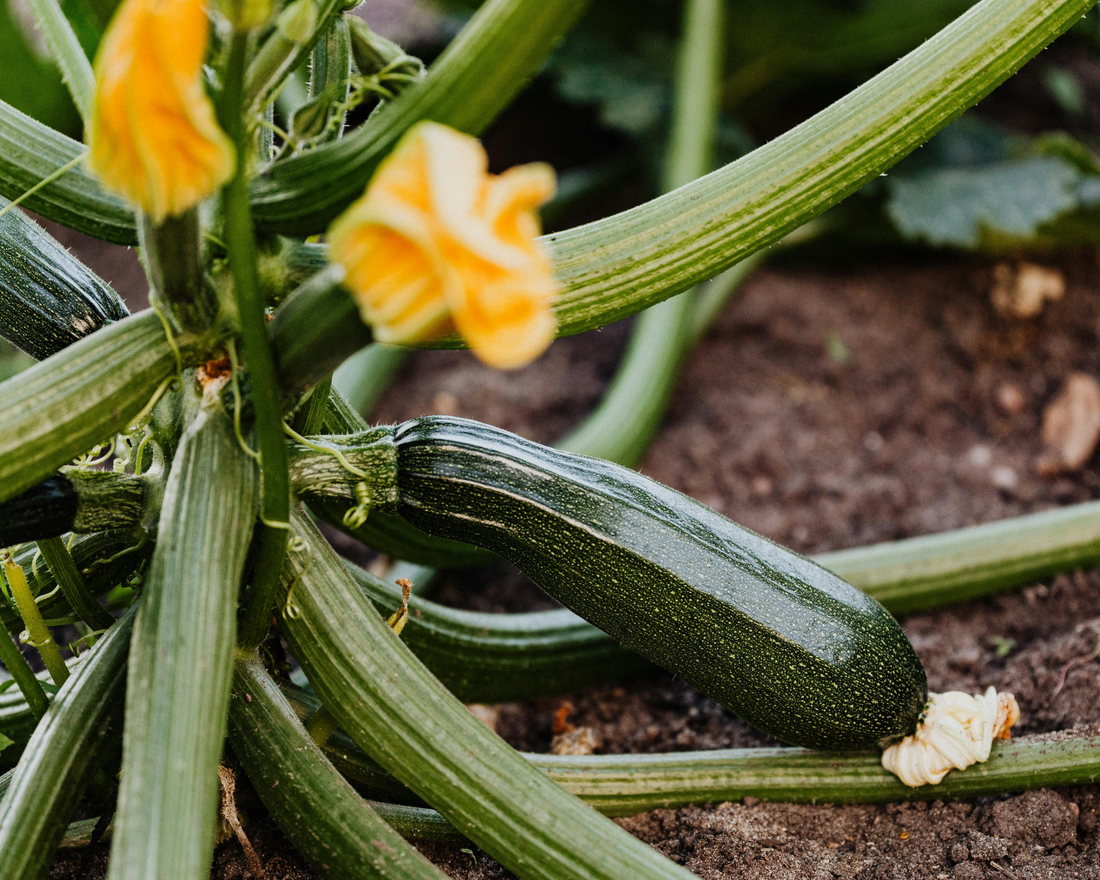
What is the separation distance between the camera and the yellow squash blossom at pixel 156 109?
0.92 metres

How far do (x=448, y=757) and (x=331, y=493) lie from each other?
43 centimetres

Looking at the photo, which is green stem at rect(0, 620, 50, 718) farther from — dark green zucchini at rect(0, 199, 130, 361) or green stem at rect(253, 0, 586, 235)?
green stem at rect(253, 0, 586, 235)

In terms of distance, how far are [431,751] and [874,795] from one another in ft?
2.69

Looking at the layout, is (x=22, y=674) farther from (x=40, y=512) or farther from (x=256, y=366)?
(x=256, y=366)

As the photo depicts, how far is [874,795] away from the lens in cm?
168

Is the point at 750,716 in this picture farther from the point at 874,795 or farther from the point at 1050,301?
the point at 1050,301

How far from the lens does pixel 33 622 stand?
1410 millimetres

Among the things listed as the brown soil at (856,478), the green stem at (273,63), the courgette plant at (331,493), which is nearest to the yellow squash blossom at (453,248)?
the courgette plant at (331,493)

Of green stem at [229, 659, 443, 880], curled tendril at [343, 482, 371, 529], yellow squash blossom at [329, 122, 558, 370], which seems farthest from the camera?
curled tendril at [343, 482, 371, 529]

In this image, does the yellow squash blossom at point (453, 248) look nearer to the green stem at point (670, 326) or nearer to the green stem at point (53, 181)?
the green stem at point (53, 181)

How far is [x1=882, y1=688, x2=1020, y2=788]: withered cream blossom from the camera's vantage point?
1609 millimetres

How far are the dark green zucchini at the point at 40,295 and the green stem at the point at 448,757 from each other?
0.55 metres

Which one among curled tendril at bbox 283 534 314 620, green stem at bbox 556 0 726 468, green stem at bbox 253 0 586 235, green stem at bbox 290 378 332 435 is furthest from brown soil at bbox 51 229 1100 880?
green stem at bbox 253 0 586 235

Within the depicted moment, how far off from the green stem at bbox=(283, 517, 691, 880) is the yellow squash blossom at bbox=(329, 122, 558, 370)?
0.54 meters
